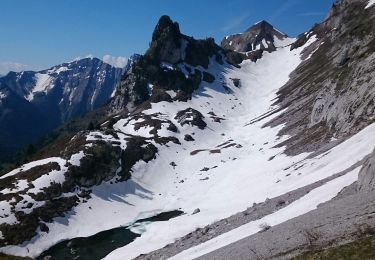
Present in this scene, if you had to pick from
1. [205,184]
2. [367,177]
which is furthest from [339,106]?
[367,177]

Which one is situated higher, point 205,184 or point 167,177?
point 167,177

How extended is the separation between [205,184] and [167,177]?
1477 centimetres

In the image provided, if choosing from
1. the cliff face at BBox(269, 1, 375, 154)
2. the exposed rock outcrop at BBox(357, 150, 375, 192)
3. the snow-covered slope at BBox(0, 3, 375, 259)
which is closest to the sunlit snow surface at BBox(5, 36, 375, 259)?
the snow-covered slope at BBox(0, 3, 375, 259)

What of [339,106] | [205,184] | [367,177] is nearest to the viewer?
[367,177]

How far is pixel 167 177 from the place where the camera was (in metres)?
104

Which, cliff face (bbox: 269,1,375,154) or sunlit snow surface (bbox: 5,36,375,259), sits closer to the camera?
sunlit snow surface (bbox: 5,36,375,259)

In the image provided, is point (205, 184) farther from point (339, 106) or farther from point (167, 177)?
point (339, 106)

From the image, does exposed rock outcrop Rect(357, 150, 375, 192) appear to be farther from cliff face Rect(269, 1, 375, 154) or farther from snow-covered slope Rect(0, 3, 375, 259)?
cliff face Rect(269, 1, 375, 154)

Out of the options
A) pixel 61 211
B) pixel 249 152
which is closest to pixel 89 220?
pixel 61 211

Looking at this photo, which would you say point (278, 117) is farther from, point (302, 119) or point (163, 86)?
point (163, 86)

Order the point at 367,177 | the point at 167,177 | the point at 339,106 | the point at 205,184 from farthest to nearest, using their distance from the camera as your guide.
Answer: the point at 167,177
the point at 205,184
the point at 339,106
the point at 367,177

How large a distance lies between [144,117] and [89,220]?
67.5 m

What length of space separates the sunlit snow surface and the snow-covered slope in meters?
0.24

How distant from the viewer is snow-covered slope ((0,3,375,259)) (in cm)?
5481
